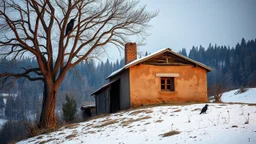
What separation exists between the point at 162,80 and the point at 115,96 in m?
4.69

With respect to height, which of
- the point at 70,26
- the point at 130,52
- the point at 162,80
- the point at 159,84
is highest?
the point at 70,26

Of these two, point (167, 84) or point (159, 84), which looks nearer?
point (159, 84)

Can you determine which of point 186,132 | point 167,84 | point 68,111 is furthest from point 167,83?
point 68,111

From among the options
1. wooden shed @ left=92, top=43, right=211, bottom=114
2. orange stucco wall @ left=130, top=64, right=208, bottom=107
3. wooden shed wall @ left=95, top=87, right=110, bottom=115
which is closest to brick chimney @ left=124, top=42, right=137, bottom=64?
wooden shed @ left=92, top=43, right=211, bottom=114

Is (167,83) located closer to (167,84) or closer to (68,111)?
(167,84)

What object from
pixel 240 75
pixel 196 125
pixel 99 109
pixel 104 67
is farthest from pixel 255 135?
pixel 104 67

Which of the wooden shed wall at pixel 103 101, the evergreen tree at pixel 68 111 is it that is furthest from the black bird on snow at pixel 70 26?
the evergreen tree at pixel 68 111

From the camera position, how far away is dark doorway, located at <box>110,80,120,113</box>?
82.1ft

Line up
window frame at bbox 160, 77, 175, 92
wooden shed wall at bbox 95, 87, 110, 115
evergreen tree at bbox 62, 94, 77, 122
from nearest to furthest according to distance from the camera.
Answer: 1. window frame at bbox 160, 77, 175, 92
2. wooden shed wall at bbox 95, 87, 110, 115
3. evergreen tree at bbox 62, 94, 77, 122

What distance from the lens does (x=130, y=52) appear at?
2584cm

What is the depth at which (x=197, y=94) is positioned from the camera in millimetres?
22812

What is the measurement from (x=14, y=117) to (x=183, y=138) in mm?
121593

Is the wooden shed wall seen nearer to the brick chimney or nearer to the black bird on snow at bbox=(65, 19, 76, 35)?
the brick chimney

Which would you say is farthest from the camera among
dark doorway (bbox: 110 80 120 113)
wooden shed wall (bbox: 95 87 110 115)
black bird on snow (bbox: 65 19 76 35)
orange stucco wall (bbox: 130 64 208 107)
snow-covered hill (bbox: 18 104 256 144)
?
wooden shed wall (bbox: 95 87 110 115)
